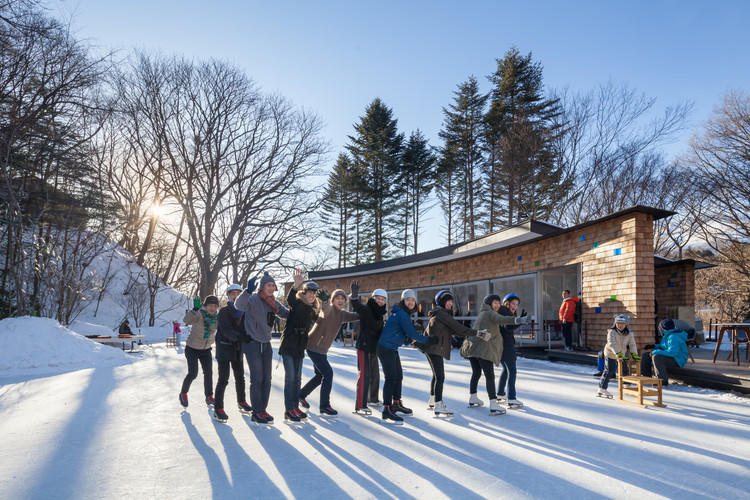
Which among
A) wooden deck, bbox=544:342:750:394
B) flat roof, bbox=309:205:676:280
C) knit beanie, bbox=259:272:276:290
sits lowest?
wooden deck, bbox=544:342:750:394

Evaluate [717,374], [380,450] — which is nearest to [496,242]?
[717,374]

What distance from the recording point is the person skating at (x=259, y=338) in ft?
18.1

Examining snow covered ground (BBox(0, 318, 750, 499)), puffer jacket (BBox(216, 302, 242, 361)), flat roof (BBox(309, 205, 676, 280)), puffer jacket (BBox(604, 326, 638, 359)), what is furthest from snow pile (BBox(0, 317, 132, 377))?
puffer jacket (BBox(604, 326, 638, 359))

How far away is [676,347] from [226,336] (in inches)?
272

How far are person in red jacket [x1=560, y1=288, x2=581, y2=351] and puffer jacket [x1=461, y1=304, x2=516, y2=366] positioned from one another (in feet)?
21.3

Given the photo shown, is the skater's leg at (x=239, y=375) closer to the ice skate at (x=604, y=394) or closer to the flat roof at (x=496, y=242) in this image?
the ice skate at (x=604, y=394)

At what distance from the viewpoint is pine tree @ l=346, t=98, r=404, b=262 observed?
119 ft

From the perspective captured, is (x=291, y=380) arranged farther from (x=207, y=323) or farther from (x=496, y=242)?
(x=496, y=242)

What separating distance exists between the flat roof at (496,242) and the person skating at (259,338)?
26.5 feet

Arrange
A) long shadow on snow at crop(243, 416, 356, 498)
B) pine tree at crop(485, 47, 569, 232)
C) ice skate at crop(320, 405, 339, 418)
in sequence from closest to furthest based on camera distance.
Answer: long shadow on snow at crop(243, 416, 356, 498)
ice skate at crop(320, 405, 339, 418)
pine tree at crop(485, 47, 569, 232)

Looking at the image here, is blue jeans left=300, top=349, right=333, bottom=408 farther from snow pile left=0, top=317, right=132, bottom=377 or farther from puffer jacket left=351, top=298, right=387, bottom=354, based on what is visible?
snow pile left=0, top=317, right=132, bottom=377

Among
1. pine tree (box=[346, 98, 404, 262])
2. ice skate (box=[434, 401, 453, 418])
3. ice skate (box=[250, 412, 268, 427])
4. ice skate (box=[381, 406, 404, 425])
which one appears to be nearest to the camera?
ice skate (box=[250, 412, 268, 427])

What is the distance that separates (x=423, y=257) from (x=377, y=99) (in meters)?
22.1

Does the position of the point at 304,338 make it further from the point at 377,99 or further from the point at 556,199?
the point at 377,99
